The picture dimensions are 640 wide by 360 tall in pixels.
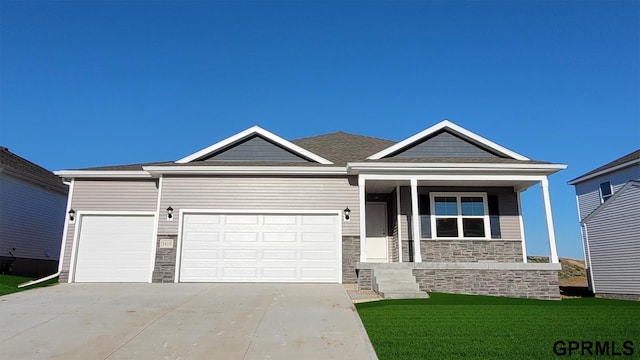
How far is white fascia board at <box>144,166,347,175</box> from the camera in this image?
12047mm

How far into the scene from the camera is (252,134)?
13320 millimetres

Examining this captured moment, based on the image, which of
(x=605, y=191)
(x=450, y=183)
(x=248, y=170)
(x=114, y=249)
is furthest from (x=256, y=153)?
(x=605, y=191)

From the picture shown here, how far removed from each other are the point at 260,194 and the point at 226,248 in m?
1.83

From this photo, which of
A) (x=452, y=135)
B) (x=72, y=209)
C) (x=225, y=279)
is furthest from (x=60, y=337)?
(x=452, y=135)

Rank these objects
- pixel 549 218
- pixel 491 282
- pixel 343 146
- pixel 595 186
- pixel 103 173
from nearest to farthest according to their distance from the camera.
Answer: pixel 491 282 → pixel 549 218 → pixel 103 173 → pixel 343 146 → pixel 595 186

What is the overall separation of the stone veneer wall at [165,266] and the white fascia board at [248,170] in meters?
2.12

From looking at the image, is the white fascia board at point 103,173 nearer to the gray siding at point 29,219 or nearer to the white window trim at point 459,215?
the gray siding at point 29,219

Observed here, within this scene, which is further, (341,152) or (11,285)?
(341,152)

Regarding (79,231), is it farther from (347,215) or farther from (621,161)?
(621,161)

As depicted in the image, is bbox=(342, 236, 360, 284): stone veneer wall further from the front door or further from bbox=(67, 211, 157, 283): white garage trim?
bbox=(67, 211, 157, 283): white garage trim

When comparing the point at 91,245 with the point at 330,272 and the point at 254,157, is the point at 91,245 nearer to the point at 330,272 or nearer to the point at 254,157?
the point at 254,157

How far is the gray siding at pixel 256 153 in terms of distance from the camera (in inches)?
518

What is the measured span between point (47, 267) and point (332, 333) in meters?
16.3

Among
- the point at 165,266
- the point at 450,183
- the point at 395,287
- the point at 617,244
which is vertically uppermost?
the point at 450,183
